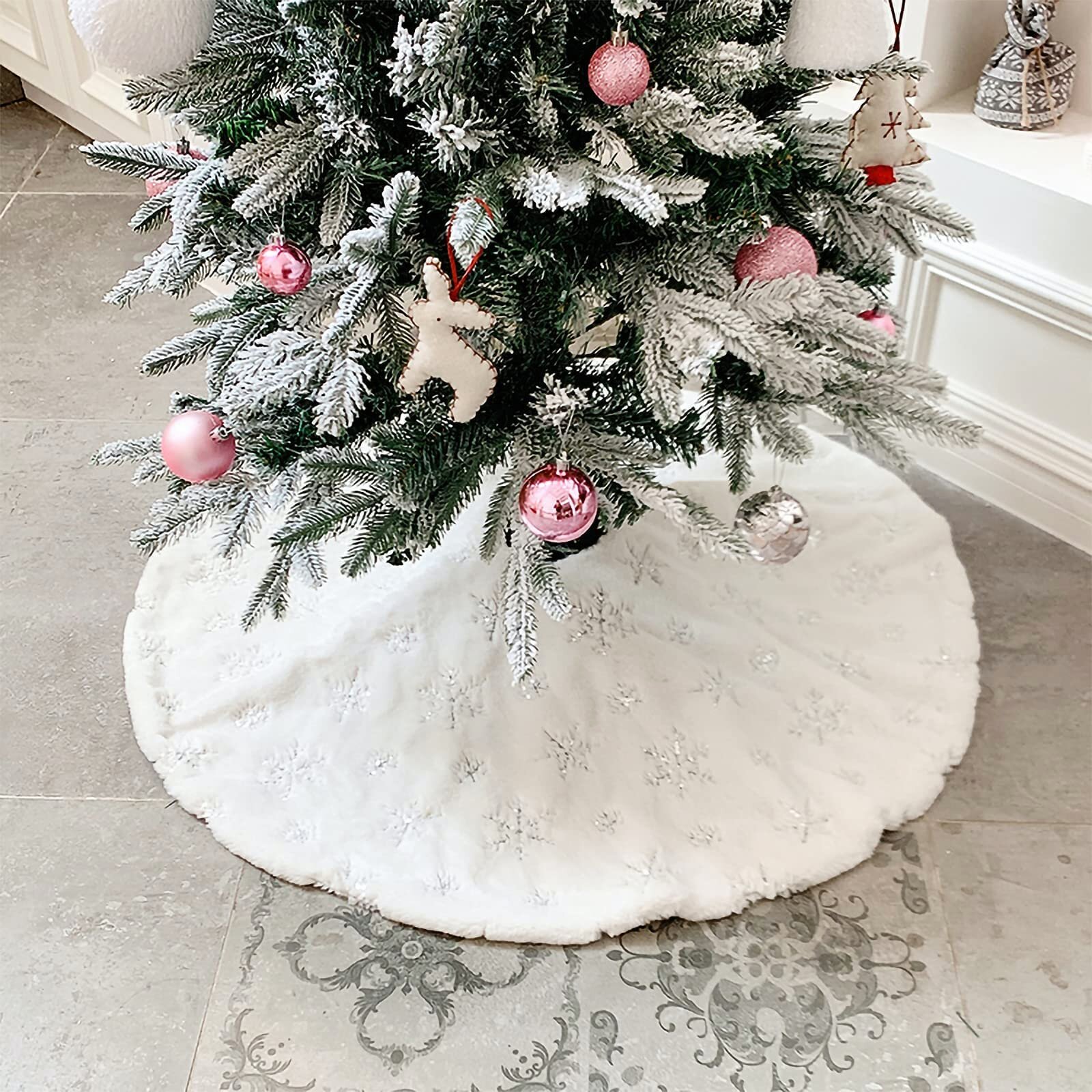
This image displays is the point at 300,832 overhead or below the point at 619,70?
below

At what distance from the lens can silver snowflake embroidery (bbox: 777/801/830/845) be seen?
133cm

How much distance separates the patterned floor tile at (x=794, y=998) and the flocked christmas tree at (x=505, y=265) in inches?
14.1

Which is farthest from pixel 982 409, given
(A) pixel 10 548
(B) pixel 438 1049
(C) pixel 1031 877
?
(A) pixel 10 548

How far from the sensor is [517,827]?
134cm

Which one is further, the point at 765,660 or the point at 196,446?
the point at 765,660

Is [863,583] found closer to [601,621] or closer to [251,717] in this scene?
[601,621]

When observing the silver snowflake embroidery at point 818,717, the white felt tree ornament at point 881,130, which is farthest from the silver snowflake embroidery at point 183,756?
the white felt tree ornament at point 881,130

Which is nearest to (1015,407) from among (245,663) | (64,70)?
(245,663)

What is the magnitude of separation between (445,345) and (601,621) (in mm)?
514

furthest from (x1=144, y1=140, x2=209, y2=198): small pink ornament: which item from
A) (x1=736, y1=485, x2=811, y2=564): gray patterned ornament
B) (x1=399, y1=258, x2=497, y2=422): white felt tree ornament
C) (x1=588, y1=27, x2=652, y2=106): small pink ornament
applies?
(x1=736, y1=485, x2=811, y2=564): gray patterned ornament

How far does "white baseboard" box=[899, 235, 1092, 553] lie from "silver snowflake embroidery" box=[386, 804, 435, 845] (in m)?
0.86

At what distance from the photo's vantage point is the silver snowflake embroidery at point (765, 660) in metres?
1.49

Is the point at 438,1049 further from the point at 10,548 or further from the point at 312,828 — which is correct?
the point at 10,548

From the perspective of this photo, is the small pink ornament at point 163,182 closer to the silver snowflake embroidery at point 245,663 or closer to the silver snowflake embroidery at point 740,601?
the silver snowflake embroidery at point 245,663
